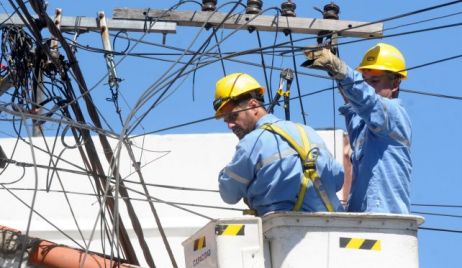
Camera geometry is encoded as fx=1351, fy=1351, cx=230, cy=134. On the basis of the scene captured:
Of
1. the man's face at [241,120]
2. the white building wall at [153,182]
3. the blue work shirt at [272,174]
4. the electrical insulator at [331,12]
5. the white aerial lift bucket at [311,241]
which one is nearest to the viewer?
the white aerial lift bucket at [311,241]

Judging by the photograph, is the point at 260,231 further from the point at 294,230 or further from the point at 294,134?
the point at 294,134

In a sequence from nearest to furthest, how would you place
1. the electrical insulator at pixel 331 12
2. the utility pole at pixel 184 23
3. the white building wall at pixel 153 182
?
the utility pole at pixel 184 23 < the electrical insulator at pixel 331 12 < the white building wall at pixel 153 182

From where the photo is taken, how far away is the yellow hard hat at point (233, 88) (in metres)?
8.63

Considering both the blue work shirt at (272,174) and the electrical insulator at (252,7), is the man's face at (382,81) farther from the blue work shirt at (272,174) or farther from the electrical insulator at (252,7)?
the electrical insulator at (252,7)

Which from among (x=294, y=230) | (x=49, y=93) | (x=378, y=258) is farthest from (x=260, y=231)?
(x=49, y=93)

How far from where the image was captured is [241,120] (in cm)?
851

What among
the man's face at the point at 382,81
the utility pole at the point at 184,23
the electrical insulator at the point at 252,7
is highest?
the electrical insulator at the point at 252,7

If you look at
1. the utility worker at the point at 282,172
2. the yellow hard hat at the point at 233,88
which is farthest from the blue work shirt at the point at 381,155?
the yellow hard hat at the point at 233,88

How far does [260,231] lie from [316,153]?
810 millimetres

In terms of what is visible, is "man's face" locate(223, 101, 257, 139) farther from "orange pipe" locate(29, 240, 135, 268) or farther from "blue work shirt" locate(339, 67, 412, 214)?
"orange pipe" locate(29, 240, 135, 268)

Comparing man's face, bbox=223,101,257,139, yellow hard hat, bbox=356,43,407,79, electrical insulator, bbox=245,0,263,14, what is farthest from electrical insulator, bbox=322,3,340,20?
man's face, bbox=223,101,257,139

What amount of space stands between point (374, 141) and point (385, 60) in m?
0.72

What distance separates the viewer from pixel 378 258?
752cm

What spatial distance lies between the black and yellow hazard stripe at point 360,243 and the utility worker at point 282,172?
51cm
